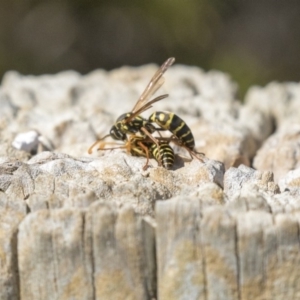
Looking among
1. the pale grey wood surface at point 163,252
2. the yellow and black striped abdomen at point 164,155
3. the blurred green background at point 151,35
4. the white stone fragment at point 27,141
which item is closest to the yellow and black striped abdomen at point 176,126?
the yellow and black striped abdomen at point 164,155

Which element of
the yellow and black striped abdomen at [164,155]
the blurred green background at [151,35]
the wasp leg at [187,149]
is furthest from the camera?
the blurred green background at [151,35]

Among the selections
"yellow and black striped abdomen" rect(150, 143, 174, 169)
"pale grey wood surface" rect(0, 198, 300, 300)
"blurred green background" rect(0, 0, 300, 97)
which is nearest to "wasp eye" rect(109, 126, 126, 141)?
"yellow and black striped abdomen" rect(150, 143, 174, 169)

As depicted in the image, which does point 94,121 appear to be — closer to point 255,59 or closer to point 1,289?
point 1,289

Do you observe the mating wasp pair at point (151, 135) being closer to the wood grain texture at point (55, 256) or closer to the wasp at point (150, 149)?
the wasp at point (150, 149)

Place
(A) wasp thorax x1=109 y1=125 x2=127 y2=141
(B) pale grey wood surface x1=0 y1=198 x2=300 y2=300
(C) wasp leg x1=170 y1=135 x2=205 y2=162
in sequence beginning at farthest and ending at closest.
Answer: (A) wasp thorax x1=109 y1=125 x2=127 y2=141
(C) wasp leg x1=170 y1=135 x2=205 y2=162
(B) pale grey wood surface x1=0 y1=198 x2=300 y2=300

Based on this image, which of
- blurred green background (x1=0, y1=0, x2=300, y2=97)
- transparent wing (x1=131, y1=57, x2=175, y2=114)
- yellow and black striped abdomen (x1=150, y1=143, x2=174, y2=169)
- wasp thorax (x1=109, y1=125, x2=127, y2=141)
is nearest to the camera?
yellow and black striped abdomen (x1=150, y1=143, x2=174, y2=169)

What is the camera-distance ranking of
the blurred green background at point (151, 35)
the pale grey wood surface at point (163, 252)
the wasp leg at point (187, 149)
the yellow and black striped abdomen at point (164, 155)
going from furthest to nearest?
the blurred green background at point (151, 35) → the wasp leg at point (187, 149) → the yellow and black striped abdomen at point (164, 155) → the pale grey wood surface at point (163, 252)

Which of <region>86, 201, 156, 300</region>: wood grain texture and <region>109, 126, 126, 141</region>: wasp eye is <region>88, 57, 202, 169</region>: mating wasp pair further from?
<region>86, 201, 156, 300</region>: wood grain texture
